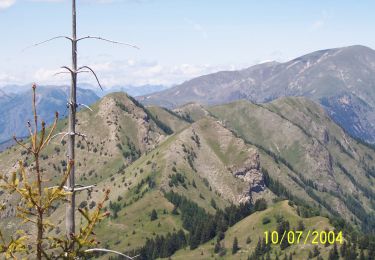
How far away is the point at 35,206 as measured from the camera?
60.3 feet

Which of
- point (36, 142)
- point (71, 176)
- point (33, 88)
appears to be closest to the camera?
point (36, 142)

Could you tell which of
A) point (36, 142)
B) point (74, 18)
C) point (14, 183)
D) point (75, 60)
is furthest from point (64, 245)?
point (74, 18)

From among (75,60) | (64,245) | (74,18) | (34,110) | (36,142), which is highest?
(74,18)

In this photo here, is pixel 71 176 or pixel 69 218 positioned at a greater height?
pixel 71 176

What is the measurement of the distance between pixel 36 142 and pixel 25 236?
12.0 feet

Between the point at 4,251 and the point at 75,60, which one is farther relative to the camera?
the point at 75,60

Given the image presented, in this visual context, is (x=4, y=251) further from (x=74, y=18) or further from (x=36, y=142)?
(x=74, y=18)

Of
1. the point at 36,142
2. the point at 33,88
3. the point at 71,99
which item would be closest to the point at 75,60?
the point at 71,99

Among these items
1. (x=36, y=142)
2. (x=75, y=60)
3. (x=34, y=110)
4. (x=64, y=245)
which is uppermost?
(x=75, y=60)

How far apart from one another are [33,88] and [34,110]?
1542mm

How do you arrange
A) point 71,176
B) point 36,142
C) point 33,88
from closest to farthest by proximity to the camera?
point 36,142 < point 33,88 < point 71,176

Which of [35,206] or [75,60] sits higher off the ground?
Answer: [75,60]

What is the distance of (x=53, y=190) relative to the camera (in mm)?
18750

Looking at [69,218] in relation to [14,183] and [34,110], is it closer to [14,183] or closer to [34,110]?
[14,183]
